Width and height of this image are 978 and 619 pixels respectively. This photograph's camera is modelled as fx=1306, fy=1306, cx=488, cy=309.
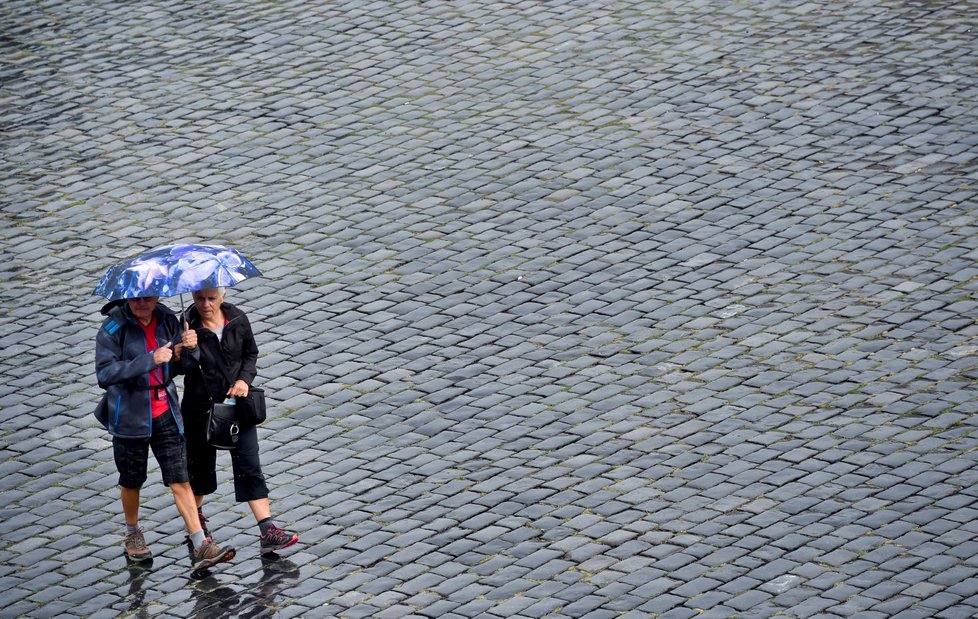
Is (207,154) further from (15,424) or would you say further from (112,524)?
(112,524)

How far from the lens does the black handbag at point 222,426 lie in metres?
7.61

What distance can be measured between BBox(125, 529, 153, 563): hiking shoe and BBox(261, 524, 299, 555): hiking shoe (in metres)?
0.70

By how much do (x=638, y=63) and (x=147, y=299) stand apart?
7220mm

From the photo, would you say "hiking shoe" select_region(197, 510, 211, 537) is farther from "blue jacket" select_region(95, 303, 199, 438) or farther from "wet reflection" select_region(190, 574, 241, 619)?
"blue jacket" select_region(95, 303, 199, 438)

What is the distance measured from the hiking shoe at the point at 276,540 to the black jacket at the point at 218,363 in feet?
2.68

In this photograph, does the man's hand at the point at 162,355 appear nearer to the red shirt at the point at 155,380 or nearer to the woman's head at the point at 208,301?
the red shirt at the point at 155,380

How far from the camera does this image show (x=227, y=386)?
771 cm

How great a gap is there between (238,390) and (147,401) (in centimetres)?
52

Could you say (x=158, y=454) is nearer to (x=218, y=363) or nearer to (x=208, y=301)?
(x=218, y=363)

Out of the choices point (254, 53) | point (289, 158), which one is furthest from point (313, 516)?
point (254, 53)

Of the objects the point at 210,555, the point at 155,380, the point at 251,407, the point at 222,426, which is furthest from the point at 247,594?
the point at 155,380

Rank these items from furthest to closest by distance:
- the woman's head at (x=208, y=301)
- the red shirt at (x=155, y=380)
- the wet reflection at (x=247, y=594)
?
the woman's head at (x=208, y=301) → the red shirt at (x=155, y=380) → the wet reflection at (x=247, y=594)

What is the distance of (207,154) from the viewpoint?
1247cm

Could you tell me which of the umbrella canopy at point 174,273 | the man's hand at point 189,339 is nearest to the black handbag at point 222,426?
the man's hand at point 189,339
